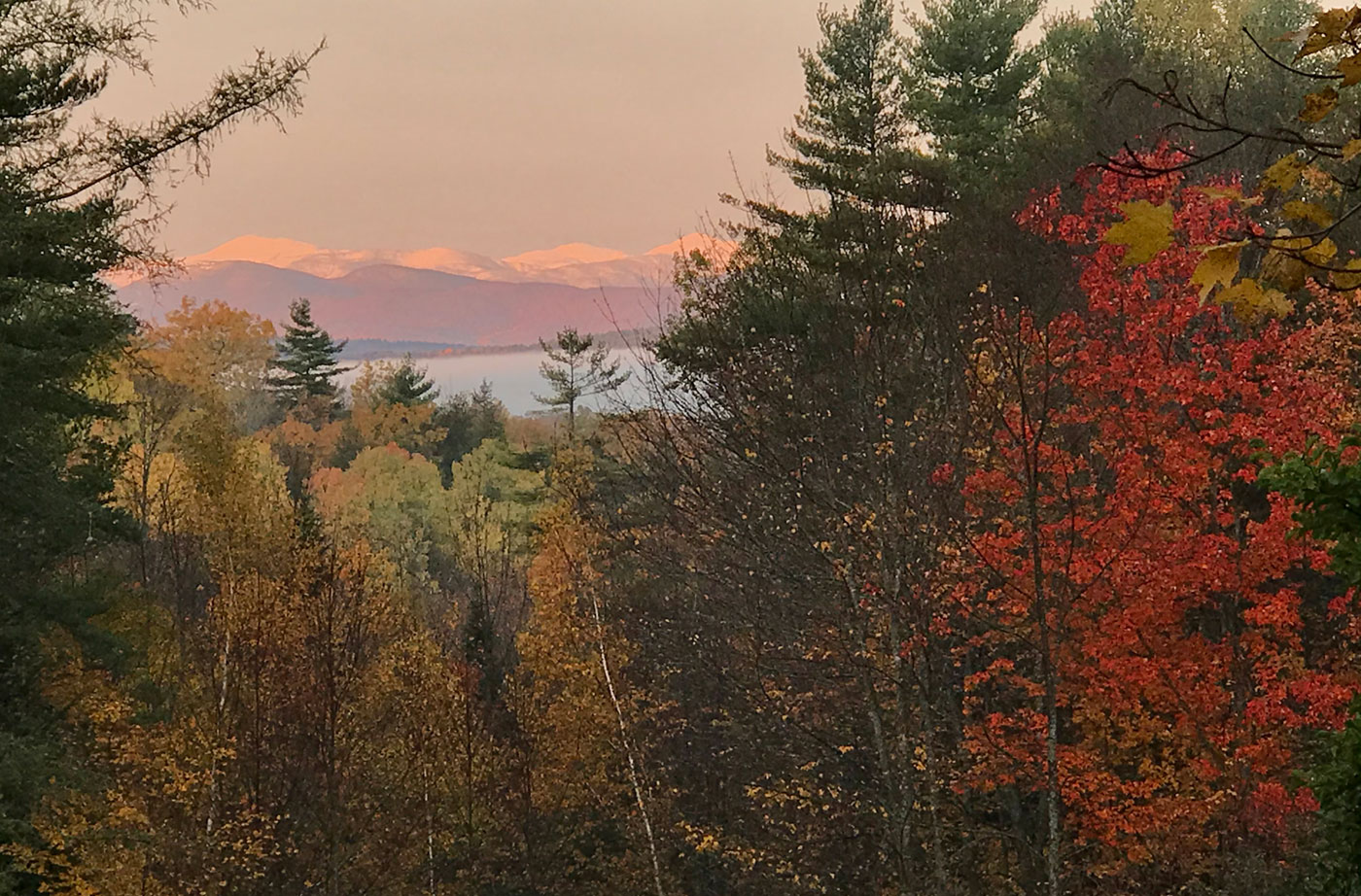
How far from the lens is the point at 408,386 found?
182 ft

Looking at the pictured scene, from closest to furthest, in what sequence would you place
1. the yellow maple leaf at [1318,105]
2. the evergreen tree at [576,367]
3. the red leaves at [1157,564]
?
the yellow maple leaf at [1318,105]
the red leaves at [1157,564]
the evergreen tree at [576,367]

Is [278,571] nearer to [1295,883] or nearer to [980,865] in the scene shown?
[980,865]

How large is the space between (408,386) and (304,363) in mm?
6101

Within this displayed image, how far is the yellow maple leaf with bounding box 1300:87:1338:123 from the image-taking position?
70.1 inches

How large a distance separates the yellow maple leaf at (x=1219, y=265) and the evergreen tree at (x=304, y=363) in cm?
5521

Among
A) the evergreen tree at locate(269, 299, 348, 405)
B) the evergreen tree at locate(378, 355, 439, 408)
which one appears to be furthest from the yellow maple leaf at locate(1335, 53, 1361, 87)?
the evergreen tree at locate(378, 355, 439, 408)

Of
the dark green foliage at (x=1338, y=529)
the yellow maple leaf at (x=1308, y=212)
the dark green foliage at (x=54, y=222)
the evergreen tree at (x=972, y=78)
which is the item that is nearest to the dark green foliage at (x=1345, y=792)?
the dark green foliage at (x=1338, y=529)

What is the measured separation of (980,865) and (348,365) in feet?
171

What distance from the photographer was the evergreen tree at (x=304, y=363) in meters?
52.5

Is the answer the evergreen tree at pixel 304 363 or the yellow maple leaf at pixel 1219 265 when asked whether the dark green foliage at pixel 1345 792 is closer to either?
the yellow maple leaf at pixel 1219 265

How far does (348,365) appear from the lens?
56844 mm

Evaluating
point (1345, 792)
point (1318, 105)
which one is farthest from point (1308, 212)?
point (1345, 792)

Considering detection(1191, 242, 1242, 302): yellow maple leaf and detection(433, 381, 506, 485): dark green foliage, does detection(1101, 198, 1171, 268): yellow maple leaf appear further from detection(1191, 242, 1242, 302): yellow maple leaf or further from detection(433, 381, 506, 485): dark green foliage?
detection(433, 381, 506, 485): dark green foliage

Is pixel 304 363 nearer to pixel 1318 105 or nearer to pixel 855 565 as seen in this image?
pixel 855 565
